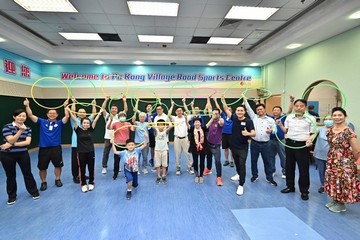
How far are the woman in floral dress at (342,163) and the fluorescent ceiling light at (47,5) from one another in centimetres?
631

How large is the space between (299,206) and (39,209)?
14.9ft

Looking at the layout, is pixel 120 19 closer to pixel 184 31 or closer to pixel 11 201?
pixel 184 31

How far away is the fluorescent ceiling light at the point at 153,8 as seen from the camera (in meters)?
4.91

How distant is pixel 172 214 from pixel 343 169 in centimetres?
282

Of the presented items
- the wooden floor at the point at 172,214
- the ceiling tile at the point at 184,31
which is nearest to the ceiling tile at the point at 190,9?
the ceiling tile at the point at 184,31

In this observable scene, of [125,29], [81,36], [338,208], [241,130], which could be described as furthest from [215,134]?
[81,36]

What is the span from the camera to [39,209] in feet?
10.9

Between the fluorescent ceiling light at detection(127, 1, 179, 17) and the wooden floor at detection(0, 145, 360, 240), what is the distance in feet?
14.7

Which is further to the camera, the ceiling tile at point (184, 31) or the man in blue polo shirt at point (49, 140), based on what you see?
the ceiling tile at point (184, 31)

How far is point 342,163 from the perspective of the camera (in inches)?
120

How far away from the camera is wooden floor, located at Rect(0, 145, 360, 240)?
2.67 metres

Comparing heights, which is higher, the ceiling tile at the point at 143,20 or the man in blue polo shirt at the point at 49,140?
the ceiling tile at the point at 143,20

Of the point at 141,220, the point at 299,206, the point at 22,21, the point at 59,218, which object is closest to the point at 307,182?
the point at 299,206

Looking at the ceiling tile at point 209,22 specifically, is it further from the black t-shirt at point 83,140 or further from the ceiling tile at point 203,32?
the black t-shirt at point 83,140
